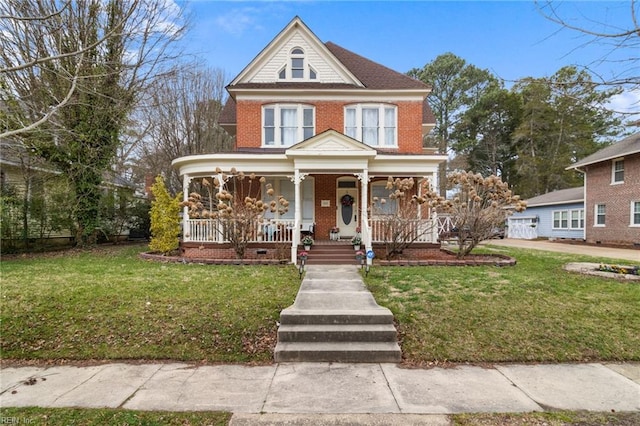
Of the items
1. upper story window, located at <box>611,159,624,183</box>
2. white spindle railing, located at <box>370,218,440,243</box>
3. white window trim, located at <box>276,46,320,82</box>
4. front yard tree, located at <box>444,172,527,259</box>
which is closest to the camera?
front yard tree, located at <box>444,172,527,259</box>

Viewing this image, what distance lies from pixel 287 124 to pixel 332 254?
649 cm

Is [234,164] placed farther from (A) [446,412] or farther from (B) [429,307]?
(A) [446,412]

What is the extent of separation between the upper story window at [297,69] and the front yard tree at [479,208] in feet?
25.6

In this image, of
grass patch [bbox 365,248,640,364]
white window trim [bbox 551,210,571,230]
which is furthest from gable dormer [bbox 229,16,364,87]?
white window trim [bbox 551,210,571,230]

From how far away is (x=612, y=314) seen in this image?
6.02 metres

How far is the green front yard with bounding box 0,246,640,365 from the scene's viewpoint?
16.5 ft

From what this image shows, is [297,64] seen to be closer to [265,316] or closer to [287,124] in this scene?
[287,124]

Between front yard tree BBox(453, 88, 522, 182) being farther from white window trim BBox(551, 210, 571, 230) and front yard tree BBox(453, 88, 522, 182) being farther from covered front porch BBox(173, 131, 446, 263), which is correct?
covered front porch BBox(173, 131, 446, 263)

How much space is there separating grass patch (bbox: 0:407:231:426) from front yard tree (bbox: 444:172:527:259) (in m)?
9.09

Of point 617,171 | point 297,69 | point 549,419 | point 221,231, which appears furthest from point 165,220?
point 617,171

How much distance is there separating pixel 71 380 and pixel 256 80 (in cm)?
1283

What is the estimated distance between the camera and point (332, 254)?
10906 mm

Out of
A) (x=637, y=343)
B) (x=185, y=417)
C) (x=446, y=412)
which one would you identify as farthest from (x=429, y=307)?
(x=185, y=417)

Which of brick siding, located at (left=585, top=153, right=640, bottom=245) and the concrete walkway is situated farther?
brick siding, located at (left=585, top=153, right=640, bottom=245)
